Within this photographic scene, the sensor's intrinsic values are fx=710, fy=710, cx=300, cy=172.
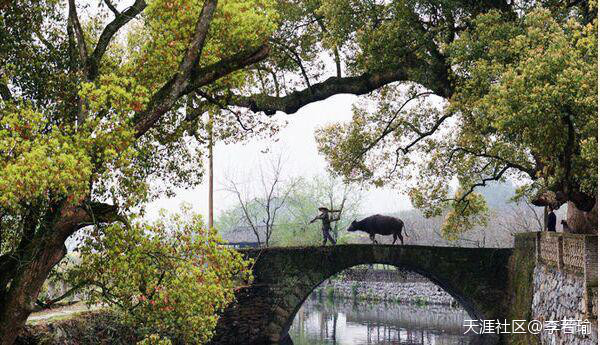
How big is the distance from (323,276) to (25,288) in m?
13.1

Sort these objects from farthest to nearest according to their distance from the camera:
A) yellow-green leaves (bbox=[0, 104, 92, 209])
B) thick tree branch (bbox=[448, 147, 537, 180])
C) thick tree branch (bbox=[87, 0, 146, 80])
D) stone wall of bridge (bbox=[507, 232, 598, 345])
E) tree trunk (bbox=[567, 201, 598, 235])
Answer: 1. thick tree branch (bbox=[448, 147, 537, 180])
2. tree trunk (bbox=[567, 201, 598, 235])
3. stone wall of bridge (bbox=[507, 232, 598, 345])
4. thick tree branch (bbox=[87, 0, 146, 80])
5. yellow-green leaves (bbox=[0, 104, 92, 209])

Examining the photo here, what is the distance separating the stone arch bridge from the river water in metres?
3.54

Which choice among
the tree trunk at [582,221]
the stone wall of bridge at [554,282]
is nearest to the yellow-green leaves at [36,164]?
the stone wall of bridge at [554,282]

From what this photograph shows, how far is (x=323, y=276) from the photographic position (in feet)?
71.4

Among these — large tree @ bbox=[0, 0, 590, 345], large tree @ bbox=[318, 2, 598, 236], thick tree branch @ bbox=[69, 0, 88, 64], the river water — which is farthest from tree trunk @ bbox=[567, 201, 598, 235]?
thick tree branch @ bbox=[69, 0, 88, 64]

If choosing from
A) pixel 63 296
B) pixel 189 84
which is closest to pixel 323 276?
pixel 189 84

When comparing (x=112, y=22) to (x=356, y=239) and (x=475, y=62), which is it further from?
(x=356, y=239)

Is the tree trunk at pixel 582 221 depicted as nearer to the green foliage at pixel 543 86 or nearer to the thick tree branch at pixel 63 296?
the green foliage at pixel 543 86

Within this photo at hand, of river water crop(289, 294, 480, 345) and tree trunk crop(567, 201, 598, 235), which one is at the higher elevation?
tree trunk crop(567, 201, 598, 235)

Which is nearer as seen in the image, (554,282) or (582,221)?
(554,282)

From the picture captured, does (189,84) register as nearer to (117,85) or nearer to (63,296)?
(117,85)

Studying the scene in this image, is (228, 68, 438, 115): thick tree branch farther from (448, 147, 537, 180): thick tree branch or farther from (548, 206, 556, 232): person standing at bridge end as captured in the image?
(548, 206, 556, 232): person standing at bridge end

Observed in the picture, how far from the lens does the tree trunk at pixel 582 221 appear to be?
14.9 m

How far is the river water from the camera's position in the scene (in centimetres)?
2536
